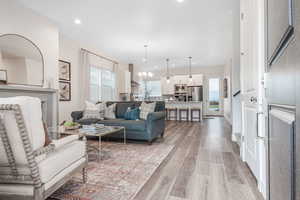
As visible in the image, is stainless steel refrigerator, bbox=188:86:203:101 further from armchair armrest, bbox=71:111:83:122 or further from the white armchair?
the white armchair

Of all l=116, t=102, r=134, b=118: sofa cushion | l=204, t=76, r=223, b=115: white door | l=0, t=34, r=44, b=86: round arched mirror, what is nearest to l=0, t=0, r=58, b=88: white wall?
l=0, t=34, r=44, b=86: round arched mirror

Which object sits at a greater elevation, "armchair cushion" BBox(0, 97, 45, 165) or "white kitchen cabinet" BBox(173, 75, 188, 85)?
"white kitchen cabinet" BBox(173, 75, 188, 85)

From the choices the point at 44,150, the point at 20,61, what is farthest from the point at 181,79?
the point at 44,150

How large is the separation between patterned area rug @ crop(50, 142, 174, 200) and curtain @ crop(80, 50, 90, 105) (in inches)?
111

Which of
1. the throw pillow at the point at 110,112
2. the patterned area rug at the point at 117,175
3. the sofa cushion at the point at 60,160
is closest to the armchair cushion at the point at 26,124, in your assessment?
the sofa cushion at the point at 60,160

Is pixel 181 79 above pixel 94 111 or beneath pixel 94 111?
above

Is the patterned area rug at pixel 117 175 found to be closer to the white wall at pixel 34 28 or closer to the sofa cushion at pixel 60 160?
the sofa cushion at pixel 60 160

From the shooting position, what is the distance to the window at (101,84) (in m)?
6.10

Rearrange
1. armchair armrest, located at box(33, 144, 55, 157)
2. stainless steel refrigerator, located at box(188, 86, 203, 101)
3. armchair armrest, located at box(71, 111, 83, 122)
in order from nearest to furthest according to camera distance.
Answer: armchair armrest, located at box(33, 144, 55, 157) → armchair armrest, located at box(71, 111, 83, 122) → stainless steel refrigerator, located at box(188, 86, 203, 101)

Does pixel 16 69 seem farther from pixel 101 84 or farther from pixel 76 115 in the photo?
pixel 101 84

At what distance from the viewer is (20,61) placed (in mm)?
3295

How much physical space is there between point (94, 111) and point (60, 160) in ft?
9.89

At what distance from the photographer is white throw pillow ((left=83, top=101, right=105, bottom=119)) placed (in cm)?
420

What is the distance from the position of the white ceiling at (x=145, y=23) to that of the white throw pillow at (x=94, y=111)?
6.89ft
